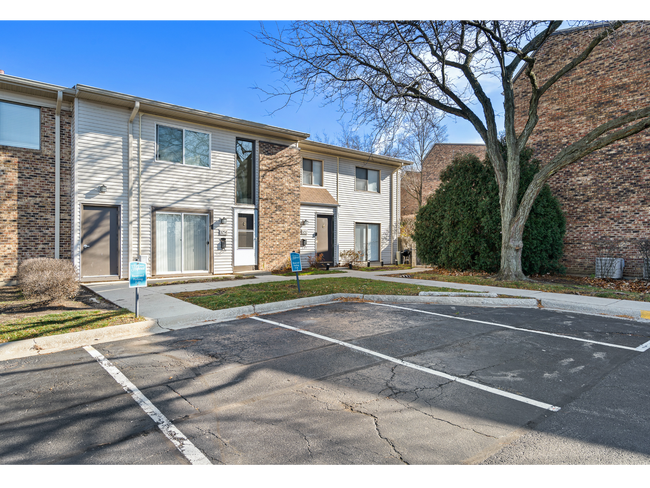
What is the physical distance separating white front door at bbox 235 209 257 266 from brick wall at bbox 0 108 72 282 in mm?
5684

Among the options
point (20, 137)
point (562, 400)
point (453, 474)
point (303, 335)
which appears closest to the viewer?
point (453, 474)

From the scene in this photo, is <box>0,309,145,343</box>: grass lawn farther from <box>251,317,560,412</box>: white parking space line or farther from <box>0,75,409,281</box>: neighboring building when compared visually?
<box>0,75,409,281</box>: neighboring building

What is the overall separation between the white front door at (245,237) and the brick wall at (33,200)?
18.6 feet

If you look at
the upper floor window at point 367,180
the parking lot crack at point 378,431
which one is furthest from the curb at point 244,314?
the upper floor window at point 367,180

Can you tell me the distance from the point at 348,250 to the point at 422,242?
156 inches

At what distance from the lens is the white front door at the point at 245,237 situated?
603 inches

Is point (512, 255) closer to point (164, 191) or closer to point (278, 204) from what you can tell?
point (278, 204)

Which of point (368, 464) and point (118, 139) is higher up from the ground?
point (118, 139)

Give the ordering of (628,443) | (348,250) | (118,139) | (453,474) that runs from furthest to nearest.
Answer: (348,250)
(118,139)
(628,443)
(453,474)

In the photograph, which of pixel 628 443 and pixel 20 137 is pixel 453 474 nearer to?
pixel 628 443

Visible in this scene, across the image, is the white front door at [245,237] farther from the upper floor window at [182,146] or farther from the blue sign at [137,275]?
the blue sign at [137,275]

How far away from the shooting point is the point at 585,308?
845cm

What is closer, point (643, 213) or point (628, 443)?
point (628, 443)

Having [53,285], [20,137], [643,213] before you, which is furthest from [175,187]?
[643,213]
